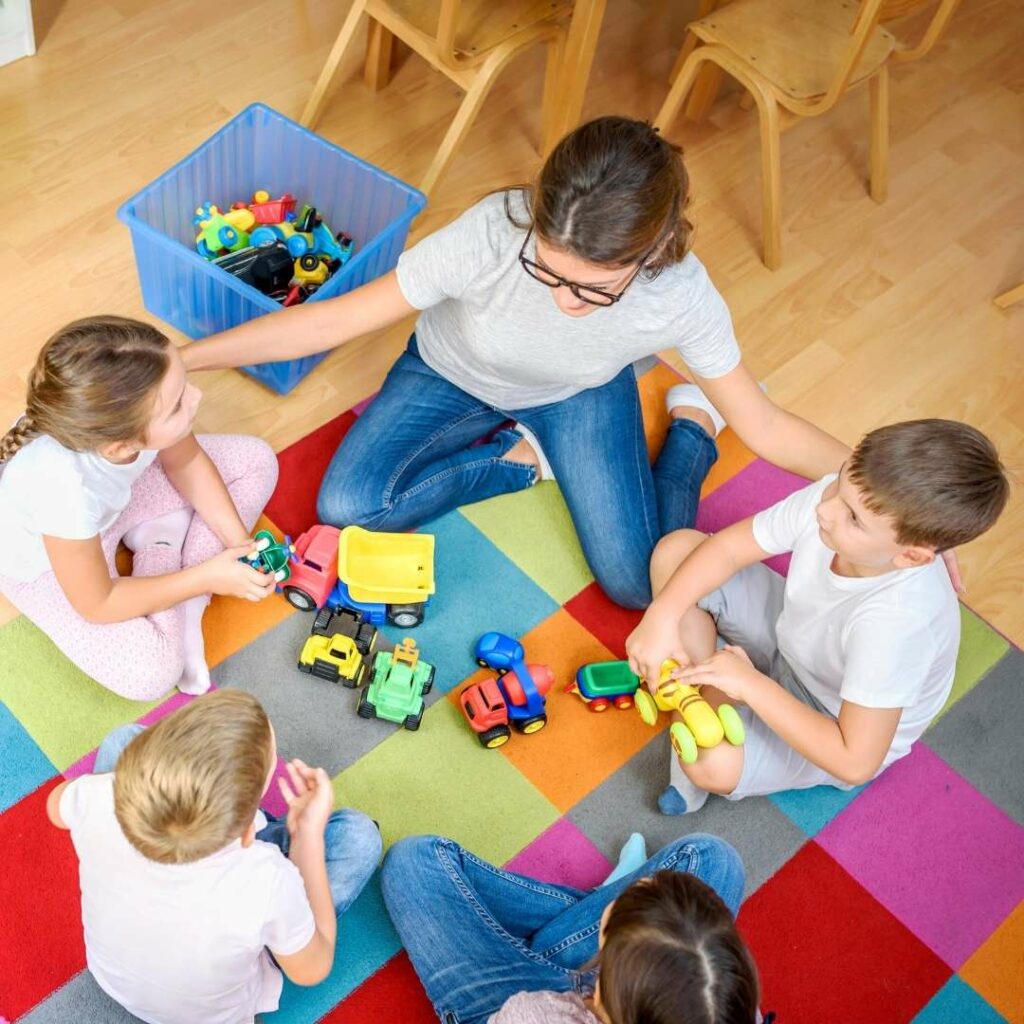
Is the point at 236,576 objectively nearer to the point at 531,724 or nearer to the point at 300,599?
the point at 300,599

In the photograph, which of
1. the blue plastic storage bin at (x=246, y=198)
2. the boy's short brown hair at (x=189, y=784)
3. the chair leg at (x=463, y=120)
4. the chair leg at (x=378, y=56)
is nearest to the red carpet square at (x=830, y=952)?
the boy's short brown hair at (x=189, y=784)

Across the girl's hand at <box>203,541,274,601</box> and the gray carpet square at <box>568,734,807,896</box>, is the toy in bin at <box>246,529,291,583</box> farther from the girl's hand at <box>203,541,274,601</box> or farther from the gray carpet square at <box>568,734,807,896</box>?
the gray carpet square at <box>568,734,807,896</box>

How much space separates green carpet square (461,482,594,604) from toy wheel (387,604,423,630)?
241 millimetres

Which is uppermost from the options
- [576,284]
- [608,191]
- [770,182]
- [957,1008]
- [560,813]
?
[608,191]

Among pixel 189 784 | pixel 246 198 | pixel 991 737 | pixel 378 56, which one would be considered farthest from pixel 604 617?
pixel 378 56

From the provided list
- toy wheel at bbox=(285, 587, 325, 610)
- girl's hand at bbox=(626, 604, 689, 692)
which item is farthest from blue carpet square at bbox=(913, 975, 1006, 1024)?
toy wheel at bbox=(285, 587, 325, 610)

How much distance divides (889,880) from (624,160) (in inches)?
48.4

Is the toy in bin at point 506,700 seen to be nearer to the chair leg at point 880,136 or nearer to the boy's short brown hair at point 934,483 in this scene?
the boy's short brown hair at point 934,483

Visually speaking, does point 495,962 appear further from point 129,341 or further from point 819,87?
point 819,87

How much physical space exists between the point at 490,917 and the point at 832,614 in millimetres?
649

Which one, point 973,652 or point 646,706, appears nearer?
point 646,706

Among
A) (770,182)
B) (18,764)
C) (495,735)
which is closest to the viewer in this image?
(18,764)

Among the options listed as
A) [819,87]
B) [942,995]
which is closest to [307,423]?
[819,87]

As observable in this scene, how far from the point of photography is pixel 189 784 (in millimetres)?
1154
